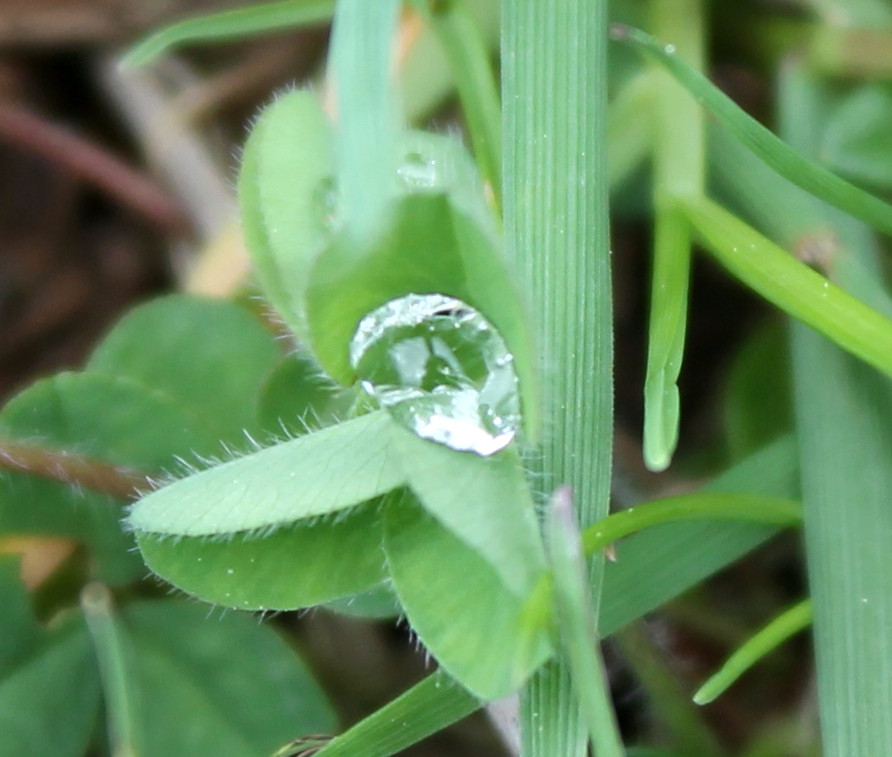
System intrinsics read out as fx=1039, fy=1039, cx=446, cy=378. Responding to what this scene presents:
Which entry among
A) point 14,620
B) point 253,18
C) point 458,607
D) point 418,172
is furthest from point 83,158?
point 458,607

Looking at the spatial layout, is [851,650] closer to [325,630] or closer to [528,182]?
[528,182]

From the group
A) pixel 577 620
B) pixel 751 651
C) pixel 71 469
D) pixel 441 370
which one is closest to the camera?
pixel 577 620

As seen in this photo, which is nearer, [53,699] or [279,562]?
[279,562]

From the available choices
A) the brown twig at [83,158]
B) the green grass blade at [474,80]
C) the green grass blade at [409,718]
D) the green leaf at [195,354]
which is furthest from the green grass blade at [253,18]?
the green grass blade at [409,718]

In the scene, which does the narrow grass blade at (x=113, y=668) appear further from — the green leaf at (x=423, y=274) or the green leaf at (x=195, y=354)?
the green leaf at (x=423, y=274)

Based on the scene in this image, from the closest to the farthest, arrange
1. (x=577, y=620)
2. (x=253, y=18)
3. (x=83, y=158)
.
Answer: (x=577, y=620), (x=253, y=18), (x=83, y=158)

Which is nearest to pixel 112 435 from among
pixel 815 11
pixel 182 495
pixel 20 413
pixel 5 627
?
pixel 20 413

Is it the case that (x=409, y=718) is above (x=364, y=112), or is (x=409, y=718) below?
below

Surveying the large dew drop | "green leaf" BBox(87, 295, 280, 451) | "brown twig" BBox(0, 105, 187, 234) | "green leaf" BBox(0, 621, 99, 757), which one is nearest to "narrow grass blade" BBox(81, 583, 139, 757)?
"green leaf" BBox(0, 621, 99, 757)

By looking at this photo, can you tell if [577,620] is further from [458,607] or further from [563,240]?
[563,240]
